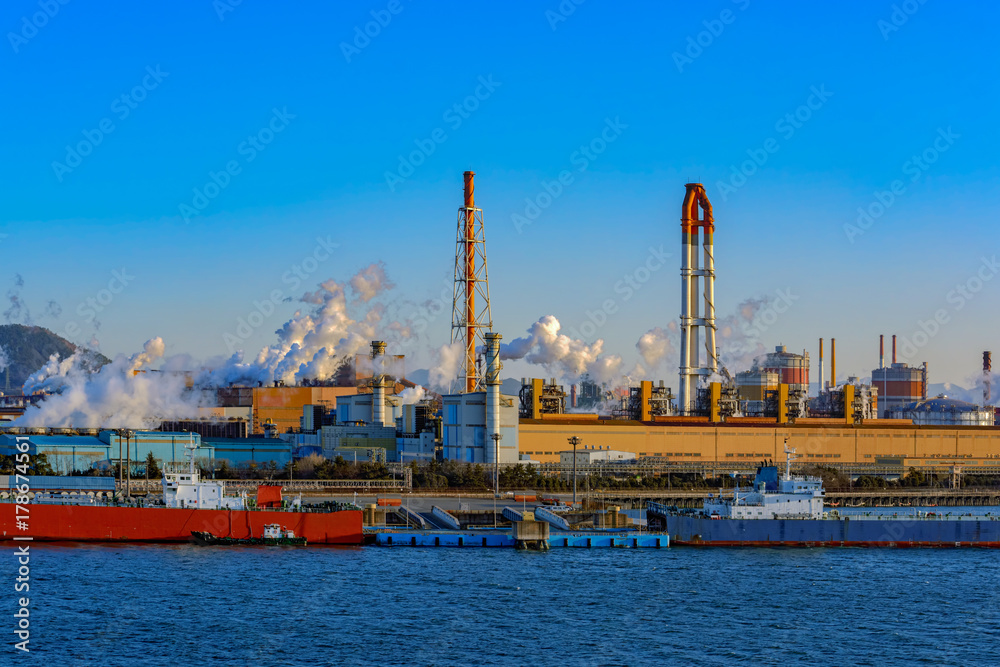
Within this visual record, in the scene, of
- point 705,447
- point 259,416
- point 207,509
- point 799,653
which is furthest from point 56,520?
point 259,416

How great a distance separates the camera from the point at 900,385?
175000 mm

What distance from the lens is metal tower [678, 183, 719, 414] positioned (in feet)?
376

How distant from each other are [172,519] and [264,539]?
4.23m

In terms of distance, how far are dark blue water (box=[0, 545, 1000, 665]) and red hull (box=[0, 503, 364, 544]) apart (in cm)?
199

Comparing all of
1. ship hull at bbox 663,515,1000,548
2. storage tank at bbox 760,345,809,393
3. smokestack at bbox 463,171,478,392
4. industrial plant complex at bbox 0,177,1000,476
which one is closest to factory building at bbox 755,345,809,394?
storage tank at bbox 760,345,809,393

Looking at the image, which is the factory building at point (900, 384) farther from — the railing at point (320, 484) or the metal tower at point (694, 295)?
the railing at point (320, 484)

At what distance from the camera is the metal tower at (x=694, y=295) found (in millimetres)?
114688

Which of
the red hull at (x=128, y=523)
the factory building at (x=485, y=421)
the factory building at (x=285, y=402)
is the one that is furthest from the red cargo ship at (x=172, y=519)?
the factory building at (x=285, y=402)

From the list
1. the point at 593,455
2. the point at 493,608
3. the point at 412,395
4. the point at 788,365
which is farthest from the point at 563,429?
the point at 788,365

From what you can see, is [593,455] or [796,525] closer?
[796,525]

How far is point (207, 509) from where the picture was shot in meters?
56.7

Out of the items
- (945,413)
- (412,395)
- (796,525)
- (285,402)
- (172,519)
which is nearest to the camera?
(172,519)

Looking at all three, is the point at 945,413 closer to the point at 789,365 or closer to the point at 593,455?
the point at 789,365

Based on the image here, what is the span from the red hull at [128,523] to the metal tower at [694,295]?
63.9 meters
